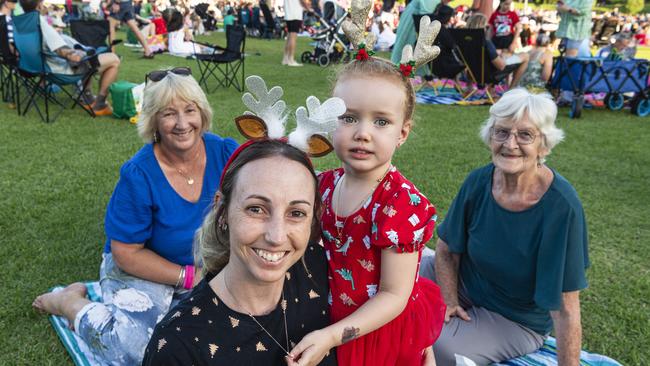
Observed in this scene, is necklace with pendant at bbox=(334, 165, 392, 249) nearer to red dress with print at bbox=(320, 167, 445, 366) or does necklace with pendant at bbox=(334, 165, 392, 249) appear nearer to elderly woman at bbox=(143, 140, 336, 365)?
red dress with print at bbox=(320, 167, 445, 366)

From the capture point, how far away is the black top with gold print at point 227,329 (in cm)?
135

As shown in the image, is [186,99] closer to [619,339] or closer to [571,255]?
[571,255]

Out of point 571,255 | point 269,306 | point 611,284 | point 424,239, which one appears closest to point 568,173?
point 611,284

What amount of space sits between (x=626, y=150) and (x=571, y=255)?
17.1ft

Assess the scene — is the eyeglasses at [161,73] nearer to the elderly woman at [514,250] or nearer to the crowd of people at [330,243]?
the crowd of people at [330,243]

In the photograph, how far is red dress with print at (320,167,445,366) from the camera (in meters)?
1.63

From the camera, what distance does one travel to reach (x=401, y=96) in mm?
1703

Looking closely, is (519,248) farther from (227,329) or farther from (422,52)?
(227,329)

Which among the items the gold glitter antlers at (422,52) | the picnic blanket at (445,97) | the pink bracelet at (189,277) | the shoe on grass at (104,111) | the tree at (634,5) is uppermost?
the tree at (634,5)

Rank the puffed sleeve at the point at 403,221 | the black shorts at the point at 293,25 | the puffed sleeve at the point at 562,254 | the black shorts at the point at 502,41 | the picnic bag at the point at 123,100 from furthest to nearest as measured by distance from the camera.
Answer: the black shorts at the point at 293,25 → the black shorts at the point at 502,41 → the picnic bag at the point at 123,100 → the puffed sleeve at the point at 562,254 → the puffed sleeve at the point at 403,221

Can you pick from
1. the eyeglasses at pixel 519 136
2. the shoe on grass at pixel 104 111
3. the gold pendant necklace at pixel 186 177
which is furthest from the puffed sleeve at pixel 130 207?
the shoe on grass at pixel 104 111

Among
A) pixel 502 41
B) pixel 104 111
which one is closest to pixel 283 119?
pixel 104 111

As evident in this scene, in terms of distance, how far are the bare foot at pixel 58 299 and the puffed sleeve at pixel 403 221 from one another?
2.20m

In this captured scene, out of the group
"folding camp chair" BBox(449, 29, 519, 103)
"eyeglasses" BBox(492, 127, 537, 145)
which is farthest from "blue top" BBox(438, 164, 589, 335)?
"folding camp chair" BBox(449, 29, 519, 103)
